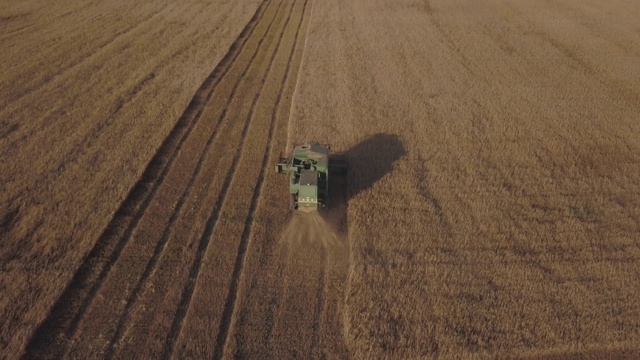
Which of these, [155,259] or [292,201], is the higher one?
[292,201]

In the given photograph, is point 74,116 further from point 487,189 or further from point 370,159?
point 487,189

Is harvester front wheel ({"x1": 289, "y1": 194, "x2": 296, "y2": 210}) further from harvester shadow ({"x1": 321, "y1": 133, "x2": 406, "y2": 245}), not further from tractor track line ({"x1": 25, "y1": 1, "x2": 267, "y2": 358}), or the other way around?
tractor track line ({"x1": 25, "y1": 1, "x2": 267, "y2": 358})

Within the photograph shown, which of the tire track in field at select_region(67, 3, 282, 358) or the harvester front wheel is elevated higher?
the harvester front wheel

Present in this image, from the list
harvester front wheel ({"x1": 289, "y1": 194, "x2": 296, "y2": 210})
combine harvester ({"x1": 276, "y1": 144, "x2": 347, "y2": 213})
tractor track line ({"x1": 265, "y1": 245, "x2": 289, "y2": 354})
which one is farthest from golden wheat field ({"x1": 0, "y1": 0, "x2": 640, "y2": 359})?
combine harvester ({"x1": 276, "y1": 144, "x2": 347, "y2": 213})

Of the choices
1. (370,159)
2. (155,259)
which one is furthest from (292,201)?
(370,159)

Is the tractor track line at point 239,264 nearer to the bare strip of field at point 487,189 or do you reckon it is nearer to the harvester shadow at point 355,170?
the bare strip of field at point 487,189
